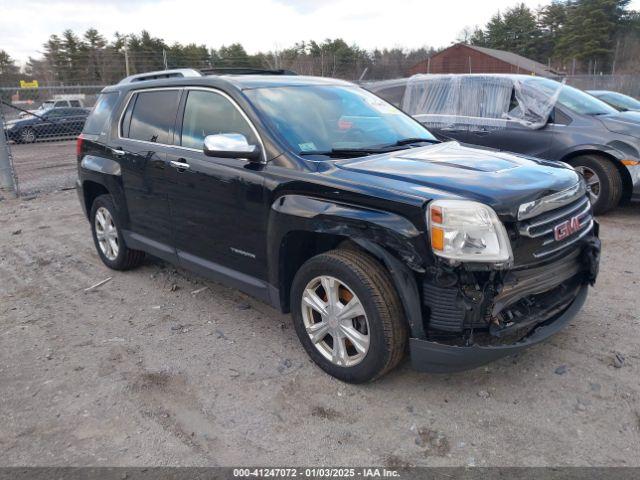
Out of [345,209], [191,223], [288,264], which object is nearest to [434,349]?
[345,209]

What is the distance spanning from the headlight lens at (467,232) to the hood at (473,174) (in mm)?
64

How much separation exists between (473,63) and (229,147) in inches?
1888

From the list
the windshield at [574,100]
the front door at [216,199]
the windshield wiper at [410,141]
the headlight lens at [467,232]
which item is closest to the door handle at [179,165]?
the front door at [216,199]

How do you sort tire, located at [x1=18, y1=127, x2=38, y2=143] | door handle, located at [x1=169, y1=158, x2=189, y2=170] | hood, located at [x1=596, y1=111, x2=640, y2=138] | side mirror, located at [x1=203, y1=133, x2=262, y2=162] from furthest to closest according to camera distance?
tire, located at [x1=18, y1=127, x2=38, y2=143] < hood, located at [x1=596, y1=111, x2=640, y2=138] < door handle, located at [x1=169, y1=158, x2=189, y2=170] < side mirror, located at [x1=203, y1=133, x2=262, y2=162]

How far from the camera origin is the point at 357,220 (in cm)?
A: 287

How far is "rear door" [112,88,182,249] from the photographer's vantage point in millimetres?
4270

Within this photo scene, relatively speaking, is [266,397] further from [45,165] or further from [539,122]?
[45,165]

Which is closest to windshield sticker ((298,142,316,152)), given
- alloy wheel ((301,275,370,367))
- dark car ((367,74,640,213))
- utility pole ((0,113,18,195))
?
alloy wheel ((301,275,370,367))

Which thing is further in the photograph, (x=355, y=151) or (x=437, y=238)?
(x=355, y=151)

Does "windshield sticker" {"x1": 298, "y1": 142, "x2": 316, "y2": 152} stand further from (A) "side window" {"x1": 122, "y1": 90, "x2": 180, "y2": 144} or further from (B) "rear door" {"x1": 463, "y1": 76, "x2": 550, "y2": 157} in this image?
(B) "rear door" {"x1": 463, "y1": 76, "x2": 550, "y2": 157}

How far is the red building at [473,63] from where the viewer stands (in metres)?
41.5

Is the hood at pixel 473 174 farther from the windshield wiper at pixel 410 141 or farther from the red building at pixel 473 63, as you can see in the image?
the red building at pixel 473 63

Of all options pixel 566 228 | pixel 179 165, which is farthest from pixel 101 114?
pixel 566 228

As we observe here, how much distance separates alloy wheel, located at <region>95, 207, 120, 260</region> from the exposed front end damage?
355cm
